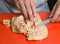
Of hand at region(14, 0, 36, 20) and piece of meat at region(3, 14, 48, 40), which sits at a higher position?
hand at region(14, 0, 36, 20)

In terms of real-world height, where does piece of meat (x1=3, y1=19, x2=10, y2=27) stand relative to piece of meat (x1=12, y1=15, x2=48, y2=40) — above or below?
above

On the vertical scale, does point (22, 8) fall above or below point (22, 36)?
above

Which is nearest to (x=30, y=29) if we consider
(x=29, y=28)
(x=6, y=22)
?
(x=29, y=28)

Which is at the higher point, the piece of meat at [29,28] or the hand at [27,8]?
the hand at [27,8]

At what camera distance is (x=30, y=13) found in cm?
86

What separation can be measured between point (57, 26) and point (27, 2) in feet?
0.59

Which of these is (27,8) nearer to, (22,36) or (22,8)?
(22,8)

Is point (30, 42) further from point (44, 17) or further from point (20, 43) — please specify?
point (44, 17)

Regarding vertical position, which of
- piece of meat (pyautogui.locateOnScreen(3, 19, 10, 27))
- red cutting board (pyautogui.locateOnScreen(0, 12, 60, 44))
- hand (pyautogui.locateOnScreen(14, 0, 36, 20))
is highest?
hand (pyautogui.locateOnScreen(14, 0, 36, 20))

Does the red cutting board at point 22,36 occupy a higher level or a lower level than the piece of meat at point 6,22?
lower

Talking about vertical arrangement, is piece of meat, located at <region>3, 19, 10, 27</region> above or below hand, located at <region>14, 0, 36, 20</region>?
below

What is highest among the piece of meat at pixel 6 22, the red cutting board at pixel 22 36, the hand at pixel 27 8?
the hand at pixel 27 8

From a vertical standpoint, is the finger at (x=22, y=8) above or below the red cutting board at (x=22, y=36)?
above

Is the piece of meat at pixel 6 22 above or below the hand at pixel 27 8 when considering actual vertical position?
below
